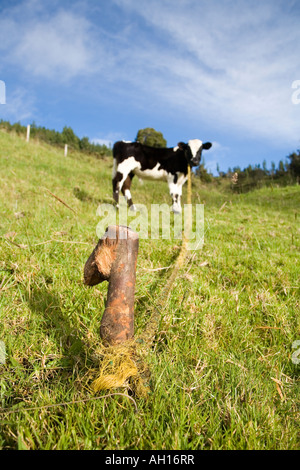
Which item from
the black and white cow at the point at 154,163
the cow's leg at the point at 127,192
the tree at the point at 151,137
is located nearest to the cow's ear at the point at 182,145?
Answer: the black and white cow at the point at 154,163

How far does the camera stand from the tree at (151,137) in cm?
2769

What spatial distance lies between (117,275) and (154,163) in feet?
23.4

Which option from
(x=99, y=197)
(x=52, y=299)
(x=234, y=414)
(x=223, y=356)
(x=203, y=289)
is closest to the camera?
(x=234, y=414)

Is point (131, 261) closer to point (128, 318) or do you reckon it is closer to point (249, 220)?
point (128, 318)

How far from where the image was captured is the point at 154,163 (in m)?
8.21

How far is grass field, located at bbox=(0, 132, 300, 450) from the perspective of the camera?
3.96ft

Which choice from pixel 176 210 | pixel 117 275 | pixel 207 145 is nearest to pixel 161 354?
pixel 117 275

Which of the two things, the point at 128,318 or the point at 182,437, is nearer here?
the point at 182,437

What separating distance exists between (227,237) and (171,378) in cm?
360

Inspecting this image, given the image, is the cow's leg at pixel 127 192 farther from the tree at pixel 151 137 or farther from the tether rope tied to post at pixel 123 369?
the tree at pixel 151 137

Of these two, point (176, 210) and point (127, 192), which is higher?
point (127, 192)

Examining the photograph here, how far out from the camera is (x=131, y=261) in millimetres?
1477

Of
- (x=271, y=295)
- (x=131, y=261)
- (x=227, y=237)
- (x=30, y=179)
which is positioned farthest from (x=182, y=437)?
(x=30, y=179)

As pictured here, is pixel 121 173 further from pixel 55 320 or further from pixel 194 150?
pixel 55 320
